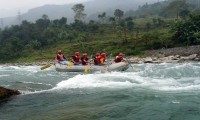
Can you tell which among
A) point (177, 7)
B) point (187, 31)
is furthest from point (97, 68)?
point (177, 7)

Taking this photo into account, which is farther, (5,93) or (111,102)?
(5,93)

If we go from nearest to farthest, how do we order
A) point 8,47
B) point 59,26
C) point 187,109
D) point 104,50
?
point 187,109 → point 104,50 → point 8,47 → point 59,26

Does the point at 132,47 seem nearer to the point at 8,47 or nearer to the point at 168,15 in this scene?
the point at 8,47

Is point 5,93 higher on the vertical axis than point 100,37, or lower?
lower

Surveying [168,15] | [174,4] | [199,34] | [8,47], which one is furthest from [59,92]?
[168,15]

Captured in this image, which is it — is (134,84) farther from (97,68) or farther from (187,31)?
(187,31)

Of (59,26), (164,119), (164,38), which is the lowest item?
(164,119)

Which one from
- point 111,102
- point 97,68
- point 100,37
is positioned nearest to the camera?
point 111,102

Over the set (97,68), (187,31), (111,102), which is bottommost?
(111,102)

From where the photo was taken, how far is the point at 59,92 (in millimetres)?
17297

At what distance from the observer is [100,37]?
7625cm

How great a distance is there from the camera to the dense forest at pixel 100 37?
48.8m

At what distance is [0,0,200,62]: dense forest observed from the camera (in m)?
48.8

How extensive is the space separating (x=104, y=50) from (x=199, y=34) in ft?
57.0
